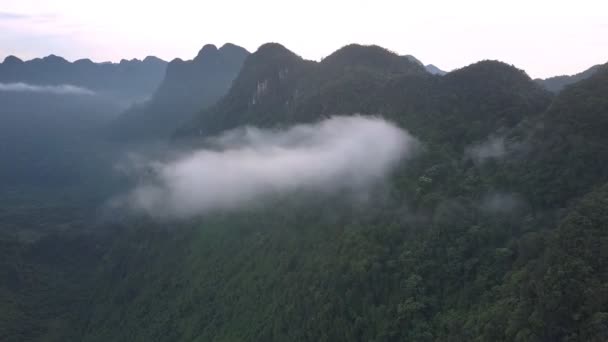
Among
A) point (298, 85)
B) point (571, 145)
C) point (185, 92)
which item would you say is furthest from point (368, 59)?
point (185, 92)

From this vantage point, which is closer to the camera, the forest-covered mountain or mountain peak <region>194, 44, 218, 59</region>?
the forest-covered mountain

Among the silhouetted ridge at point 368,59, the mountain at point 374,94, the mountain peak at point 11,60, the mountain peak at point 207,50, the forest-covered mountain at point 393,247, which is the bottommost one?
the forest-covered mountain at point 393,247

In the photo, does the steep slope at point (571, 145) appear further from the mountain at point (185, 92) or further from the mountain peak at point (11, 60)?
the mountain peak at point (11, 60)

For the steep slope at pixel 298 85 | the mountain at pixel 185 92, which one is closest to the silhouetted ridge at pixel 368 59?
the steep slope at pixel 298 85

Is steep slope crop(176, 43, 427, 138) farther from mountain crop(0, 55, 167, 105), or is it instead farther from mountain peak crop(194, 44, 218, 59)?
mountain crop(0, 55, 167, 105)

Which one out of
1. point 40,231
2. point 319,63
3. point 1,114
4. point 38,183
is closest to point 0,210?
point 40,231

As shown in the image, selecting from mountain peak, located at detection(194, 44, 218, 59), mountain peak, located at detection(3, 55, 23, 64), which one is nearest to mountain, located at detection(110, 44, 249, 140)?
mountain peak, located at detection(194, 44, 218, 59)
